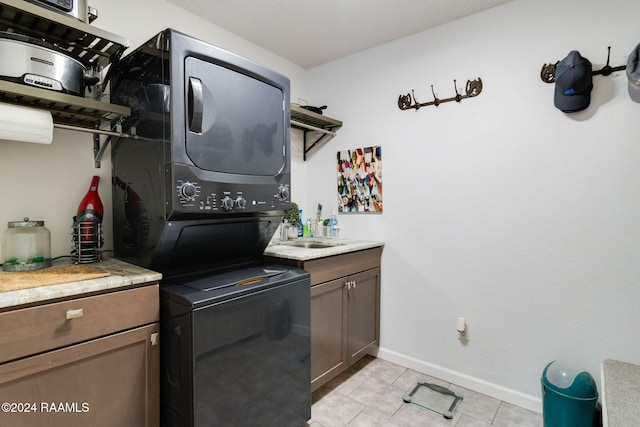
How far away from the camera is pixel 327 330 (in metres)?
2.11

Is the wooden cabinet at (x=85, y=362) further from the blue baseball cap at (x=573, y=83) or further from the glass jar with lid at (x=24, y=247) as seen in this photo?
the blue baseball cap at (x=573, y=83)

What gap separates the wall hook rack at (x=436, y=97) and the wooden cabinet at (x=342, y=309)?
3.75 feet

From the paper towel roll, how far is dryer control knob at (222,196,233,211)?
730 mm

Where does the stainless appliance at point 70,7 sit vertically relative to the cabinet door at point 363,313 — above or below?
above

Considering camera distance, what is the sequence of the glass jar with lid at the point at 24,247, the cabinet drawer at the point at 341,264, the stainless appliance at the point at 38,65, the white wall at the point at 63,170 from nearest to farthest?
the stainless appliance at the point at 38,65, the glass jar with lid at the point at 24,247, the white wall at the point at 63,170, the cabinet drawer at the point at 341,264

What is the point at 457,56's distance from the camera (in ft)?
7.33

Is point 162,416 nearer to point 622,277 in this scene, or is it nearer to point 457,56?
point 622,277

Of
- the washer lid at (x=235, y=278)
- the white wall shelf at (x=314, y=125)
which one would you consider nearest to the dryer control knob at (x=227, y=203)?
the washer lid at (x=235, y=278)

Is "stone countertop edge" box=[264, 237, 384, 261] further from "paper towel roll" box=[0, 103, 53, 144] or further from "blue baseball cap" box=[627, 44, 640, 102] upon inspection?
"blue baseball cap" box=[627, 44, 640, 102]

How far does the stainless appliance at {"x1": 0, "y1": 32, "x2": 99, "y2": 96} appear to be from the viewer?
3.83ft

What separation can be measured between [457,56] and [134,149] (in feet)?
6.98

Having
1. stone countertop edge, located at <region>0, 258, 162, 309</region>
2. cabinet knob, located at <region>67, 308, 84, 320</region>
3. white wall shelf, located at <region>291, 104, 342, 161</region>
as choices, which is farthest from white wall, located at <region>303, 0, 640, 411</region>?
cabinet knob, located at <region>67, 308, 84, 320</region>

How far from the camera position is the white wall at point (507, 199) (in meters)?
1.75

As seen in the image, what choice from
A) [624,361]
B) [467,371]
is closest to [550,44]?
[624,361]
